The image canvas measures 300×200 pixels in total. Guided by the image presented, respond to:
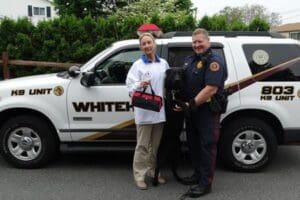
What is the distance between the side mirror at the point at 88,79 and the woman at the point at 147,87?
28.4 inches

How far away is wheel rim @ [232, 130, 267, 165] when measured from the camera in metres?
5.87

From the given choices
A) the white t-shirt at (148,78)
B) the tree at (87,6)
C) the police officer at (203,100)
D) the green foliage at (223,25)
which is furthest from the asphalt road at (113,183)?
the tree at (87,6)

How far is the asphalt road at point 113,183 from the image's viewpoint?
5.16 metres

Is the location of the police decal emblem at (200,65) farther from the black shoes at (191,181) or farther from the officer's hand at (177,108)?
the black shoes at (191,181)

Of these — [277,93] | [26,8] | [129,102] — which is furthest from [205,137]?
[26,8]

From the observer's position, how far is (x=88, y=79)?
18.7 ft

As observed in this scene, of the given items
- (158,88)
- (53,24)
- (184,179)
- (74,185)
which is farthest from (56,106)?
(53,24)

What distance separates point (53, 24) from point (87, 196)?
7246mm

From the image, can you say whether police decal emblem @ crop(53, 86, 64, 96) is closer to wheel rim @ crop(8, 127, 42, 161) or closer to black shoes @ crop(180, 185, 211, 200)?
wheel rim @ crop(8, 127, 42, 161)

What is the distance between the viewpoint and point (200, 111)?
5016 mm

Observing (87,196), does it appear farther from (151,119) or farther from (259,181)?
(259,181)

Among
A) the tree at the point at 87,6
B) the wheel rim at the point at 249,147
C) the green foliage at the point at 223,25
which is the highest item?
the tree at the point at 87,6

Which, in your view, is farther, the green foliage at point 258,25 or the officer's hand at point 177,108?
the green foliage at point 258,25

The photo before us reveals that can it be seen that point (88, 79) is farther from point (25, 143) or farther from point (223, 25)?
point (223, 25)
